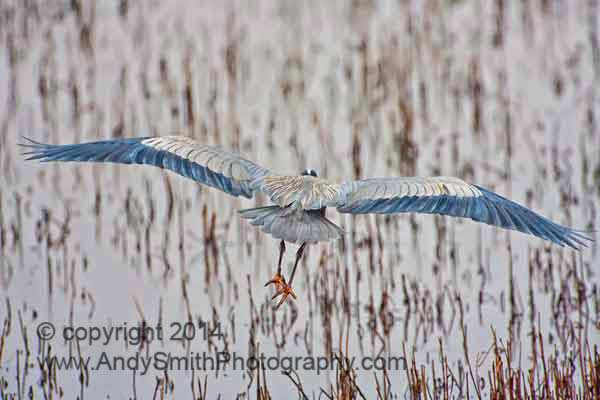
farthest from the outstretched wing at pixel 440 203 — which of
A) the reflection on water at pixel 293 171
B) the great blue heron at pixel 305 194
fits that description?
the reflection on water at pixel 293 171

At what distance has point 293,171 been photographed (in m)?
8.24

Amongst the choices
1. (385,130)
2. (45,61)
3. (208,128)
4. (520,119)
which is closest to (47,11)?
(45,61)

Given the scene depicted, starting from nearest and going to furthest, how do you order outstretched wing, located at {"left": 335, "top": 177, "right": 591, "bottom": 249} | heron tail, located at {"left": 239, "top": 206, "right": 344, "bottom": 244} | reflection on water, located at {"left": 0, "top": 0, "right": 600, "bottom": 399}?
heron tail, located at {"left": 239, "top": 206, "right": 344, "bottom": 244} < outstretched wing, located at {"left": 335, "top": 177, "right": 591, "bottom": 249} < reflection on water, located at {"left": 0, "top": 0, "right": 600, "bottom": 399}

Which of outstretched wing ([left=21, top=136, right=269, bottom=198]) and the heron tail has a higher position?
outstretched wing ([left=21, top=136, right=269, bottom=198])

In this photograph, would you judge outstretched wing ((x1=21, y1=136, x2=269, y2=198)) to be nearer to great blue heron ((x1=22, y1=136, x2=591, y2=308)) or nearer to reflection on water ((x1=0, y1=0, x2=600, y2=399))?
great blue heron ((x1=22, y1=136, x2=591, y2=308))

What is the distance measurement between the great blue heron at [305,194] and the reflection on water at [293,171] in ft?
1.68

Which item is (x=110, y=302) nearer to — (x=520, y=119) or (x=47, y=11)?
(x=520, y=119)

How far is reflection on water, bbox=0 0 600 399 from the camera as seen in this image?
6.20 metres

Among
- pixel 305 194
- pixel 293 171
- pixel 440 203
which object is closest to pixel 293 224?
pixel 305 194

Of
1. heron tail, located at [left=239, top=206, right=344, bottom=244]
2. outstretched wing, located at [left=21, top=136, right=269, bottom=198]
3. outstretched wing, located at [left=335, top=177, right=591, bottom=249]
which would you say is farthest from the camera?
outstretched wing, located at [left=21, top=136, right=269, bottom=198]

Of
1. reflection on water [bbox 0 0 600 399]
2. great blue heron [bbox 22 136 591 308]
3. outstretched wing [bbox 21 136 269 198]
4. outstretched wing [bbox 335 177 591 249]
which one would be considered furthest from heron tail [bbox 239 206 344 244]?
reflection on water [bbox 0 0 600 399]

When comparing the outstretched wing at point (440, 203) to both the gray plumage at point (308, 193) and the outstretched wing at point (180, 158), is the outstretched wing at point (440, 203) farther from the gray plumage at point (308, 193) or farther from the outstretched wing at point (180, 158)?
the outstretched wing at point (180, 158)

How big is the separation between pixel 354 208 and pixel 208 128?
3.40 m

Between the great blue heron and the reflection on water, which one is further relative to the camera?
the reflection on water
